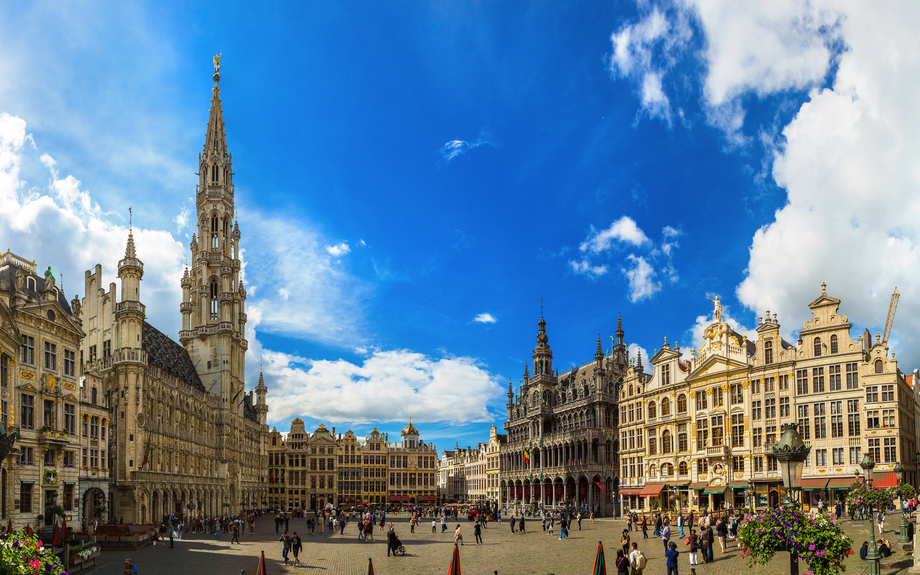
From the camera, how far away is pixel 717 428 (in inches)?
2448

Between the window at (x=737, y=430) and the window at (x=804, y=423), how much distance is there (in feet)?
19.0

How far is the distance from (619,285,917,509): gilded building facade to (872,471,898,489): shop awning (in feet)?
0.29

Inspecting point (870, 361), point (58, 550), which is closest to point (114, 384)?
point (58, 550)

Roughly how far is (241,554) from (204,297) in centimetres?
5866

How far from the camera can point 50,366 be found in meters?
40.9

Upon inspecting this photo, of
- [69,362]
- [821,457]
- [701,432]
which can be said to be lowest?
[821,457]

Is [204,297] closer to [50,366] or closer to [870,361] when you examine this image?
[50,366]

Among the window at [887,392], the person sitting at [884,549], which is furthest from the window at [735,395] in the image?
the person sitting at [884,549]

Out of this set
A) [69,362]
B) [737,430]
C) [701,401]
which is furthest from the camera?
[701,401]

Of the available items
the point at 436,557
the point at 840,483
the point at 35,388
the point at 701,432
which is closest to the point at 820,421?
the point at 840,483

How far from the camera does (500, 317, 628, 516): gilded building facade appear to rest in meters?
83.2

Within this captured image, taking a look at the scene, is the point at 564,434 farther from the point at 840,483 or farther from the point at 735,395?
the point at 840,483

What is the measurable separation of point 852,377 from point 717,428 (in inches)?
531

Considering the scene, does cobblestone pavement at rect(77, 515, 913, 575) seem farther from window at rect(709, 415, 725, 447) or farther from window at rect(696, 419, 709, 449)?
window at rect(696, 419, 709, 449)
